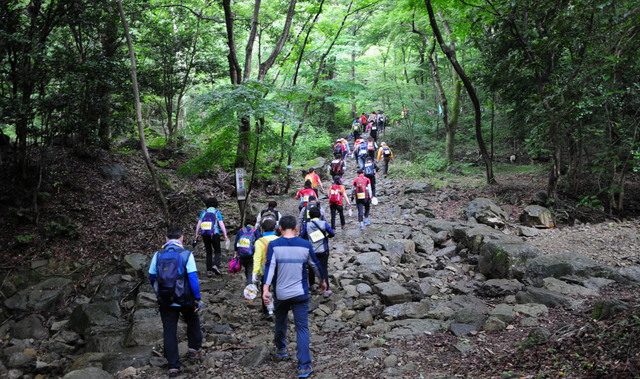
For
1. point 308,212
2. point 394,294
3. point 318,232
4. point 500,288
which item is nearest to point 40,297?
point 308,212

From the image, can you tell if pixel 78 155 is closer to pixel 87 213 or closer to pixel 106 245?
pixel 87 213

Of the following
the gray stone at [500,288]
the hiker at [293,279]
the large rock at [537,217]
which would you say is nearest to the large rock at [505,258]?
the gray stone at [500,288]

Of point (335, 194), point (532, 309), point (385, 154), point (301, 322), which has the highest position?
point (385, 154)

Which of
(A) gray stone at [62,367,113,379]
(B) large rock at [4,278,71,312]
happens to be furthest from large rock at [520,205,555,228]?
(B) large rock at [4,278,71,312]

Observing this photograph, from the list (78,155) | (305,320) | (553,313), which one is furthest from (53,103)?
(553,313)

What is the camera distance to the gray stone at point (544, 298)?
598cm

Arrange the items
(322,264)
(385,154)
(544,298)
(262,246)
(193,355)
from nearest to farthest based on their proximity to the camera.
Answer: (193,355), (262,246), (544,298), (322,264), (385,154)

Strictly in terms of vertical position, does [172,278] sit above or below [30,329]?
above

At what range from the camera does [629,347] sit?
3465 millimetres

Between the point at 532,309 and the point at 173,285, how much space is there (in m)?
5.51

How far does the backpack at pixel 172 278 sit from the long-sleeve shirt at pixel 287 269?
3.84ft

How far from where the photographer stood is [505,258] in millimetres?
8008

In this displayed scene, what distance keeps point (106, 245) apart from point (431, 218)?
33.9ft

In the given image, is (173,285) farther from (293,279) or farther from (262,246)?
(293,279)
